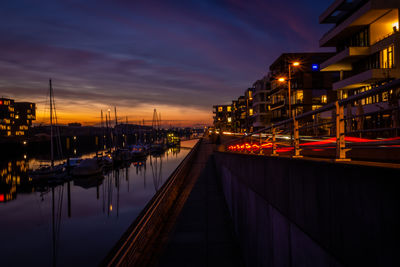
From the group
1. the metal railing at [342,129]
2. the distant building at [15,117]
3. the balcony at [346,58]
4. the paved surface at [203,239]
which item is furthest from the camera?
the distant building at [15,117]

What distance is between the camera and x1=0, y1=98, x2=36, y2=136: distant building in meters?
146

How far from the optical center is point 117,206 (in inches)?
1567

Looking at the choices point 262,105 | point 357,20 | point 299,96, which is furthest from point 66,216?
point 262,105

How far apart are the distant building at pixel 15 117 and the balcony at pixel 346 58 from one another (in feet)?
507

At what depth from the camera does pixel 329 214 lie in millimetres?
3672

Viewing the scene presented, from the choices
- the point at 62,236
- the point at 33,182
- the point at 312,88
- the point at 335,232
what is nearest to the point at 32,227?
the point at 62,236

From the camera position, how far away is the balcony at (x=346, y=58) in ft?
93.7

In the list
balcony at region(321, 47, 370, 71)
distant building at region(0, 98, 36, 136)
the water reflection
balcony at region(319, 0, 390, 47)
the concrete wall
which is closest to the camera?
the concrete wall

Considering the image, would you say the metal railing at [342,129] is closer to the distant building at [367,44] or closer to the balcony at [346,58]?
the distant building at [367,44]

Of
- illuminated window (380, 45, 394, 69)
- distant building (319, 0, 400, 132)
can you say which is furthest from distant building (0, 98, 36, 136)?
illuminated window (380, 45, 394, 69)

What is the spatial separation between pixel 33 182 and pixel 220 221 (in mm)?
43535

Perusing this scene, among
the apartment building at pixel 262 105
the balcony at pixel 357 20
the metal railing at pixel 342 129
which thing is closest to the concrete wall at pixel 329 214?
the metal railing at pixel 342 129

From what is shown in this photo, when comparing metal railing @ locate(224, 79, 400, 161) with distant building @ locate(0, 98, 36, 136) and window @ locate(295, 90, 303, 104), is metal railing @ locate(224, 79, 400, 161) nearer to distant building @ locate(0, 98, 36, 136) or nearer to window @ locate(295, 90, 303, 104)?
Answer: window @ locate(295, 90, 303, 104)

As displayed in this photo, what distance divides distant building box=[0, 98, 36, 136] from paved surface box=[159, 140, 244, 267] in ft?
502
